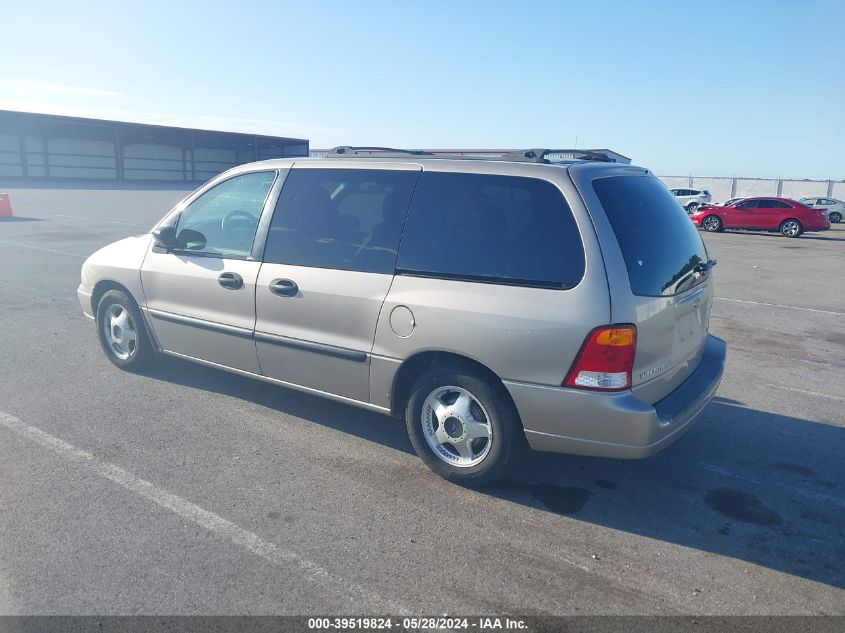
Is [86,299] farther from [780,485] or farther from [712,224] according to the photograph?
[712,224]

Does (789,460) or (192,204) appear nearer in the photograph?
(789,460)

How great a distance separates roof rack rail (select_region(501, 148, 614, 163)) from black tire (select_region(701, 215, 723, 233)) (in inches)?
1013

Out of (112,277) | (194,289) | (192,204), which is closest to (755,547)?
(194,289)

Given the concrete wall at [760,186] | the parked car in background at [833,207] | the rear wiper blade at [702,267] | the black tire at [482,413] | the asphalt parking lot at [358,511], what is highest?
the concrete wall at [760,186]

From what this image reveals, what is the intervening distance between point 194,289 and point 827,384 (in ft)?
18.6

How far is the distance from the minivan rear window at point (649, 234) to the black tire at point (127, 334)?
395cm

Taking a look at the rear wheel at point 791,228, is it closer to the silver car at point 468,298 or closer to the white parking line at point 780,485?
the silver car at point 468,298

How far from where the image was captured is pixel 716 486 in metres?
4.34

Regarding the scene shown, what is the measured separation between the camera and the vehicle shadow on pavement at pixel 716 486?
146 inches

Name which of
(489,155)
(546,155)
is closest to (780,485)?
(546,155)

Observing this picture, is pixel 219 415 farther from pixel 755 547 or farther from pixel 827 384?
pixel 827 384

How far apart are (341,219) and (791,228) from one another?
88.5 ft

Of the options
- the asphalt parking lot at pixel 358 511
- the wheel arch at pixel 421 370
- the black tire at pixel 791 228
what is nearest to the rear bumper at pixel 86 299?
the asphalt parking lot at pixel 358 511

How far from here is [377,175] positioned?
4645mm
